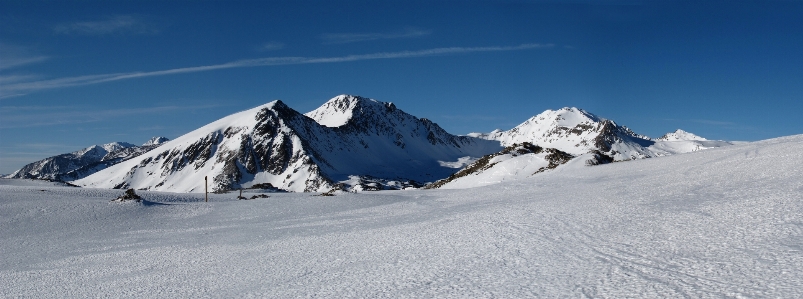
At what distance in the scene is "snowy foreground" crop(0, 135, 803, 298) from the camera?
11377mm

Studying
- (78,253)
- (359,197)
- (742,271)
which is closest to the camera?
(742,271)

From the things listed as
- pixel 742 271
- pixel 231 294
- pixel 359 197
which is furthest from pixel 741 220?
pixel 359 197

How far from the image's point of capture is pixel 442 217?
22172 mm

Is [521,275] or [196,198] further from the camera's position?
[196,198]

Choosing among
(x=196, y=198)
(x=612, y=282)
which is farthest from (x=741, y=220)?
(x=196, y=198)

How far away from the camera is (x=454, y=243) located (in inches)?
636

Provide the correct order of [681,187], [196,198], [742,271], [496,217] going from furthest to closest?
[196,198], [681,187], [496,217], [742,271]

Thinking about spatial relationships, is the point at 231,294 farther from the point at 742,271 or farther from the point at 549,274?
the point at 742,271

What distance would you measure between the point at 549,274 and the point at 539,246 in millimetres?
2961

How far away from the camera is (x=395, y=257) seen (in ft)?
48.6

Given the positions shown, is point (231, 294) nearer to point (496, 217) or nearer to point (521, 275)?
point (521, 275)

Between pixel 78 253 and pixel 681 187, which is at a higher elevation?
pixel 681 187

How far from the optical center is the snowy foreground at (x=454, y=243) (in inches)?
448

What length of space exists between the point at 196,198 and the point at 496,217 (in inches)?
977
